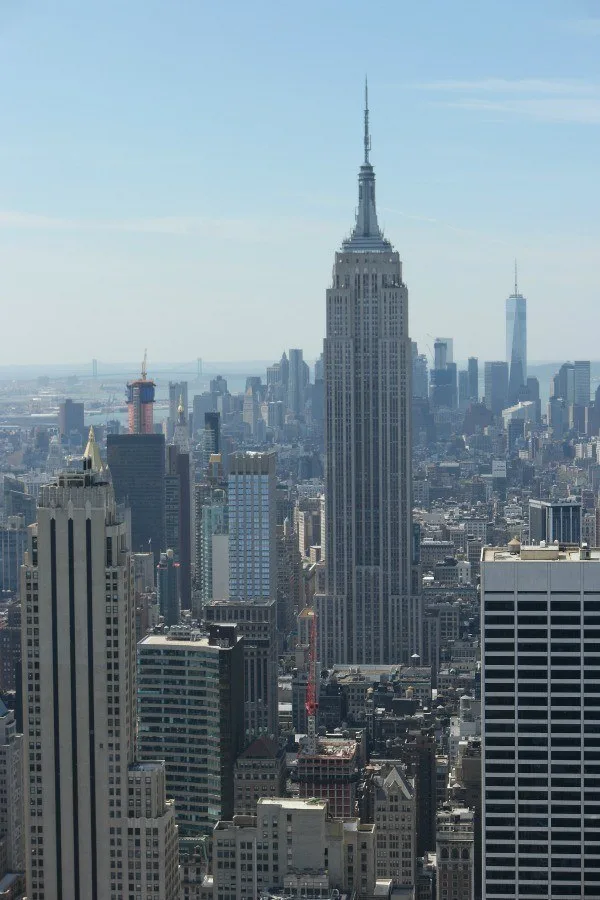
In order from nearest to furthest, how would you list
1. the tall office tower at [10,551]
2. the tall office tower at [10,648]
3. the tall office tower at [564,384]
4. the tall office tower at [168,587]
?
the tall office tower at [10,648] → the tall office tower at [10,551] → the tall office tower at [168,587] → the tall office tower at [564,384]

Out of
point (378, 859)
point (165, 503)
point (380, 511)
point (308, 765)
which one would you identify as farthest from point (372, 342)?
point (378, 859)

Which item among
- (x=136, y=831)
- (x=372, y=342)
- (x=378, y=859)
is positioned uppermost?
(x=372, y=342)

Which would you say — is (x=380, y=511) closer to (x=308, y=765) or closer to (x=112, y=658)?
(x=308, y=765)

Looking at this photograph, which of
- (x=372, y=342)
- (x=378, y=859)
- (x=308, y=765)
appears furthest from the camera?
(x=372, y=342)

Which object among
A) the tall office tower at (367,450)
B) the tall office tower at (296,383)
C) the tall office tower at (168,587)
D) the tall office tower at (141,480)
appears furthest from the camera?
the tall office tower at (296,383)

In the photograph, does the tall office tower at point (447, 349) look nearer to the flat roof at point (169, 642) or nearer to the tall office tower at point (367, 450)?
the tall office tower at point (367, 450)

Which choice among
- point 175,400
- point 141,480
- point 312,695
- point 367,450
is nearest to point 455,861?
point 312,695

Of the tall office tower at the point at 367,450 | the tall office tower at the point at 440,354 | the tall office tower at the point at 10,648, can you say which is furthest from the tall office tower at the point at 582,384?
the tall office tower at the point at 10,648
